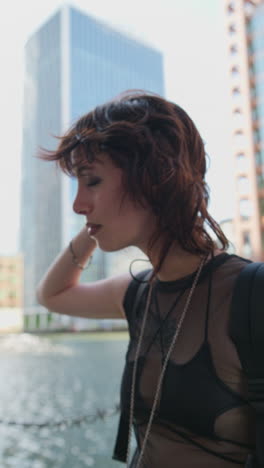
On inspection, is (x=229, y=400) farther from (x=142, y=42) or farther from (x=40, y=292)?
(x=142, y=42)

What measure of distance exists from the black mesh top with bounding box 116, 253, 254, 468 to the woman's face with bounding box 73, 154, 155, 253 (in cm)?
8

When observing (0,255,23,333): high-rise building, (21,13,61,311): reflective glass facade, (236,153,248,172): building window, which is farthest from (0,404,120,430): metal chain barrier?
(0,255,23,333): high-rise building

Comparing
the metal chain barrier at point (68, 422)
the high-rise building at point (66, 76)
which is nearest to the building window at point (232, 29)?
the high-rise building at point (66, 76)

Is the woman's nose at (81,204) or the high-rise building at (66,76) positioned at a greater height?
the high-rise building at (66,76)

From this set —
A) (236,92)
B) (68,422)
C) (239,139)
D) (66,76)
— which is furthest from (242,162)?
(68,422)

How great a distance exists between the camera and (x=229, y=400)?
0.33 meters

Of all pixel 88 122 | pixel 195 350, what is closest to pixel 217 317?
pixel 195 350

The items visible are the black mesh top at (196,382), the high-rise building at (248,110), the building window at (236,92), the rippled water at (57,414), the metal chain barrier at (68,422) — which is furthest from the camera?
the building window at (236,92)

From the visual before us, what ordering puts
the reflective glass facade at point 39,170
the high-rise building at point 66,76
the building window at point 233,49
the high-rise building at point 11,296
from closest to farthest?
1. the reflective glass facade at point 39,170
2. the high-rise building at point 66,76
3. the building window at point 233,49
4. the high-rise building at point 11,296

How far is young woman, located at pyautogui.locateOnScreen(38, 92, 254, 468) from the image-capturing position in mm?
343

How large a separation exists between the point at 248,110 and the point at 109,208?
15871 mm

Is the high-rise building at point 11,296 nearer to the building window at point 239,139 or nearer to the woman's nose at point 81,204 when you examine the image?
the building window at point 239,139

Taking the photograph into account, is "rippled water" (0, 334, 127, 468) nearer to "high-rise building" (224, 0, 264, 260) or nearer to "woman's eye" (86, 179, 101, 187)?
"woman's eye" (86, 179, 101, 187)

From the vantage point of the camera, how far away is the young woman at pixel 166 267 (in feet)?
1.13
